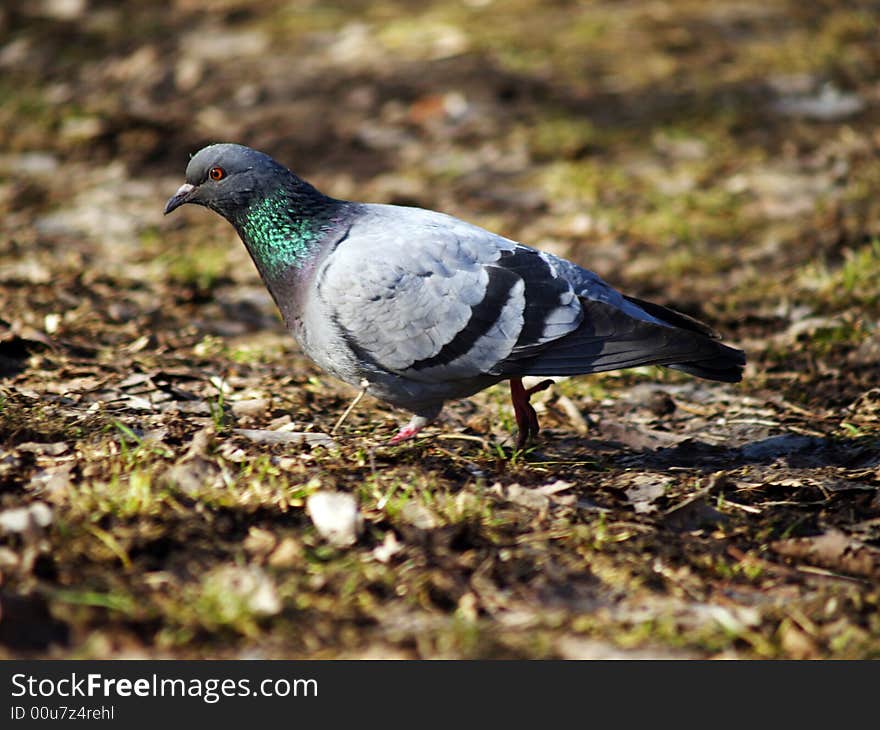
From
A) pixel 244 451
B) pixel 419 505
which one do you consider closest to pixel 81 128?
pixel 244 451

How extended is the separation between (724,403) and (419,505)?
6.23 feet

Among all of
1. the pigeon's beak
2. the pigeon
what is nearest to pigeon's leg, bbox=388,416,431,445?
the pigeon

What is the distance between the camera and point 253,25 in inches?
397

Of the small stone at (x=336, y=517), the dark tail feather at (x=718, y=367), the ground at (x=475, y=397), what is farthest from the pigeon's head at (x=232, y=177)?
the dark tail feather at (x=718, y=367)

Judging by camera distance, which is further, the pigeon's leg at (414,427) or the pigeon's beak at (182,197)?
the pigeon's beak at (182,197)

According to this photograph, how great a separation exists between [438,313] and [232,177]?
1004mm

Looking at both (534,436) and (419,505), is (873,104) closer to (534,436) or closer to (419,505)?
(534,436)

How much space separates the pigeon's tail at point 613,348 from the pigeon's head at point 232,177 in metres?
1.13

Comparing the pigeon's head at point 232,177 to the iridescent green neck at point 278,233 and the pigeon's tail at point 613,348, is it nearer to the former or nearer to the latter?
the iridescent green neck at point 278,233

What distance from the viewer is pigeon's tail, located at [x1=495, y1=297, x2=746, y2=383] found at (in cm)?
374

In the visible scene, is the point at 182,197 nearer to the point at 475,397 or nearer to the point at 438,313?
the point at 438,313

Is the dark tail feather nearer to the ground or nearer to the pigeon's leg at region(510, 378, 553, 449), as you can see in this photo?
the ground

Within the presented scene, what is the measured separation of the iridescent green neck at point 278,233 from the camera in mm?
3873

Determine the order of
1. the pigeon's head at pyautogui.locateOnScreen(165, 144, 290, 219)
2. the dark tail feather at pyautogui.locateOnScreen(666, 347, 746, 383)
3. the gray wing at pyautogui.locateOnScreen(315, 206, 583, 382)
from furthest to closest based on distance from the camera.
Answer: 1. the pigeon's head at pyautogui.locateOnScreen(165, 144, 290, 219)
2. the dark tail feather at pyautogui.locateOnScreen(666, 347, 746, 383)
3. the gray wing at pyautogui.locateOnScreen(315, 206, 583, 382)
